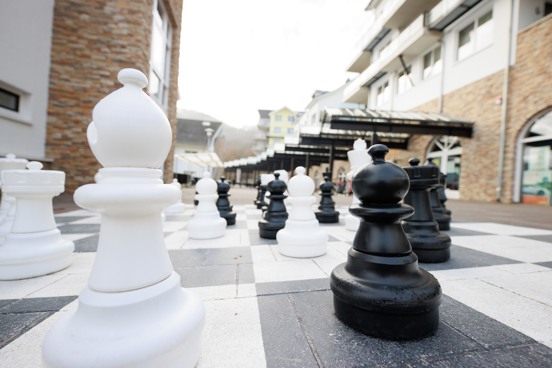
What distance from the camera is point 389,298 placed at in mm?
752

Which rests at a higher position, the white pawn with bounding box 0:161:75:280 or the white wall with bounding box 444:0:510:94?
the white wall with bounding box 444:0:510:94

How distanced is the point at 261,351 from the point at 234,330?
0.13m

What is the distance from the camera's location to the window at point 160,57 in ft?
21.2

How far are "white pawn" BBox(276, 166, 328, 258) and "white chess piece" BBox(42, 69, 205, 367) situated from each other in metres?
0.91

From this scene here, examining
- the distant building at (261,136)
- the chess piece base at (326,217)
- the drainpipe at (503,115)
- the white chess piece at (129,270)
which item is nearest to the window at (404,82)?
the drainpipe at (503,115)

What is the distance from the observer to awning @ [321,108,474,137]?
7.04m

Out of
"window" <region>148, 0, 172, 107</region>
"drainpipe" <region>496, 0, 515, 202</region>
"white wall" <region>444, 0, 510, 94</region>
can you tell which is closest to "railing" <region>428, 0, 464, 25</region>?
"white wall" <region>444, 0, 510, 94</region>

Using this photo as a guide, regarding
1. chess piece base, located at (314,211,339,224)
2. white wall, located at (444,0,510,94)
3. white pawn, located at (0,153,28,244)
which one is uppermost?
white wall, located at (444,0,510,94)

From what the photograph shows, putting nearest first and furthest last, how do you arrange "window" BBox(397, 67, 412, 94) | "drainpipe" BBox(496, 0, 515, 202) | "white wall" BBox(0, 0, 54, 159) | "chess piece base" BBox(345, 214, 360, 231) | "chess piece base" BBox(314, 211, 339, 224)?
1. "chess piece base" BBox(345, 214, 360, 231)
2. "chess piece base" BBox(314, 211, 339, 224)
3. "white wall" BBox(0, 0, 54, 159)
4. "drainpipe" BBox(496, 0, 515, 202)
5. "window" BBox(397, 67, 412, 94)

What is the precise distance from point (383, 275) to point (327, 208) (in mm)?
2251

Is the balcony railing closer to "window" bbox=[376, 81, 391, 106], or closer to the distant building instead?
"window" bbox=[376, 81, 391, 106]

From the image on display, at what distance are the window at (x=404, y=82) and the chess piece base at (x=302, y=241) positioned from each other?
13.5 meters

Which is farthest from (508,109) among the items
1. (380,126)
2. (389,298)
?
(389,298)

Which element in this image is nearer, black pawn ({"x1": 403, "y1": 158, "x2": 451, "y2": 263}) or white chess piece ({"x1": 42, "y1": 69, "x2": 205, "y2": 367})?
white chess piece ({"x1": 42, "y1": 69, "x2": 205, "y2": 367})
